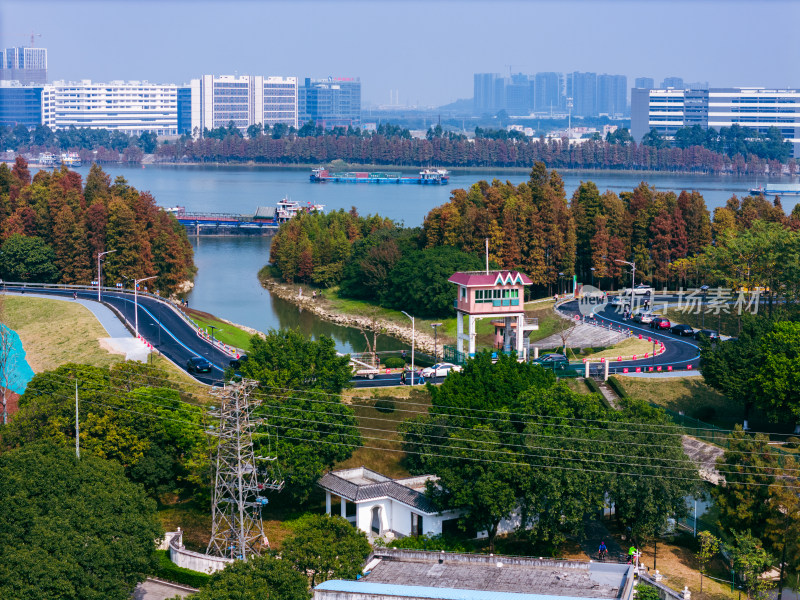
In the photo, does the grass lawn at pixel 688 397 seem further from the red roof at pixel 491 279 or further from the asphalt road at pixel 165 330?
the asphalt road at pixel 165 330

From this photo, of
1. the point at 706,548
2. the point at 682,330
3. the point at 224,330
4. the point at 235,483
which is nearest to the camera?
the point at 706,548

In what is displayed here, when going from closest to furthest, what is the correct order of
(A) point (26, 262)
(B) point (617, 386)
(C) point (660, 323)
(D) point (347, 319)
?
(B) point (617, 386), (C) point (660, 323), (A) point (26, 262), (D) point (347, 319)

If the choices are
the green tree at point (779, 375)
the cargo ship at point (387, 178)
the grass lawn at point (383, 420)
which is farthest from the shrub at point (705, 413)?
the cargo ship at point (387, 178)

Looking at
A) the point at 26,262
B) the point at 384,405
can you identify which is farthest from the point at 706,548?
the point at 26,262

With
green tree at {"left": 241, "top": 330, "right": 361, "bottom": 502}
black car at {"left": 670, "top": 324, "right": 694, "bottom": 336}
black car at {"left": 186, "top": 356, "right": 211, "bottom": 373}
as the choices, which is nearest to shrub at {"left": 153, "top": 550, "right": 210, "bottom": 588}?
green tree at {"left": 241, "top": 330, "right": 361, "bottom": 502}

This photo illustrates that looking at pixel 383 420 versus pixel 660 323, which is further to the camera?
pixel 660 323

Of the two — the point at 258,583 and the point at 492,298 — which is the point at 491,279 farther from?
the point at 258,583

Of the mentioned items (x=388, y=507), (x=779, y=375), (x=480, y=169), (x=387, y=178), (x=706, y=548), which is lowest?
(x=706, y=548)
